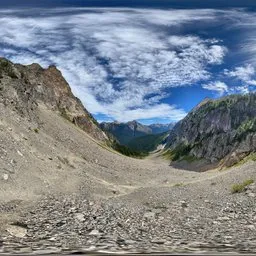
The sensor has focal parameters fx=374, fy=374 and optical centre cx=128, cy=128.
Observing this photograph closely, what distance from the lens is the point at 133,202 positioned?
2964 centimetres

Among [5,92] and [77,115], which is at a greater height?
[5,92]

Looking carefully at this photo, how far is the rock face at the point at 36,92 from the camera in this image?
8244cm

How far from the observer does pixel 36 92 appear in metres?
131

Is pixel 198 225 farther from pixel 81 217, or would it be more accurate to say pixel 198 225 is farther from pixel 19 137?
pixel 19 137

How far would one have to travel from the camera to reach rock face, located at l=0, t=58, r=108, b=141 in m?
82.4

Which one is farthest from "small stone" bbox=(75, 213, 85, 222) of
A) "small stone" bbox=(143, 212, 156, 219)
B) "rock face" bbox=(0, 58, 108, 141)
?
"rock face" bbox=(0, 58, 108, 141)

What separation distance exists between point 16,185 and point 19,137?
63.0ft

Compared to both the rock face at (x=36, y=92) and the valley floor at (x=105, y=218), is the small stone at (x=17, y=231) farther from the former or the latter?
the rock face at (x=36, y=92)

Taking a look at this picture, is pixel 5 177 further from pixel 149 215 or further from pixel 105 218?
pixel 149 215

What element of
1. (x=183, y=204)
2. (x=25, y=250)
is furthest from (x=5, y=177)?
(x=25, y=250)

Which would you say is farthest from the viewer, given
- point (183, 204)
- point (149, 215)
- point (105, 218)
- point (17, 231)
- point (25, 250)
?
point (183, 204)

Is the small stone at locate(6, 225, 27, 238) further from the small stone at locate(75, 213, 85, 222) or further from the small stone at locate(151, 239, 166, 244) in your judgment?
the small stone at locate(151, 239, 166, 244)

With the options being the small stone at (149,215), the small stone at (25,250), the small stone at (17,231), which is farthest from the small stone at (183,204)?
the small stone at (25,250)

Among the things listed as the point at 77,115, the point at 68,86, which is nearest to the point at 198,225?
the point at 77,115
